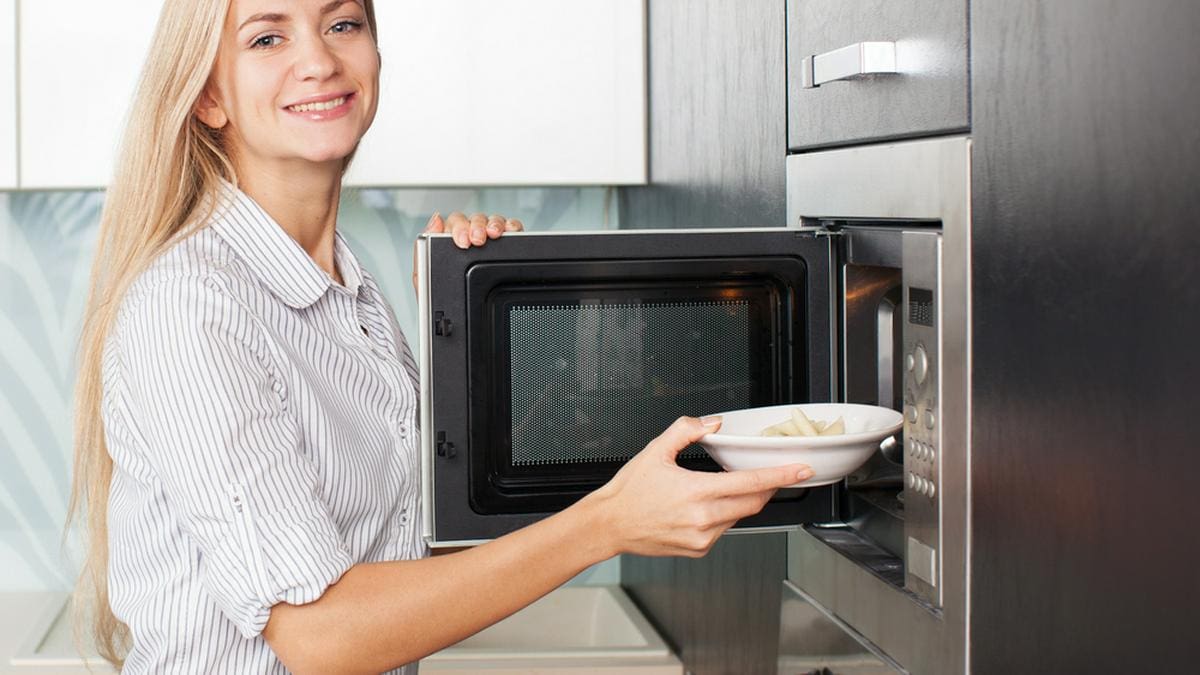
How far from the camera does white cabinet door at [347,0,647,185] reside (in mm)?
2039

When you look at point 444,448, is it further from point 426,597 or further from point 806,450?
point 806,450

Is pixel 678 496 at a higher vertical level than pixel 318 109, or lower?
lower

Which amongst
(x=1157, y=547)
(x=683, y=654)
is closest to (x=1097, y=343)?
(x=1157, y=547)

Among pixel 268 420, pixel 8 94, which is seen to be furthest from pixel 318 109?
pixel 8 94

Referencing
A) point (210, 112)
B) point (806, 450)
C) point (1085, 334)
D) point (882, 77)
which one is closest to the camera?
point (1085, 334)

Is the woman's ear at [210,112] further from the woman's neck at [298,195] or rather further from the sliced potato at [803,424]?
the sliced potato at [803,424]

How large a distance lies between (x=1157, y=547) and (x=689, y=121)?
115cm

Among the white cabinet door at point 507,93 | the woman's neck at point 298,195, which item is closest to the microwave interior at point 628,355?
the woman's neck at point 298,195

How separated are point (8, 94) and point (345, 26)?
0.99m

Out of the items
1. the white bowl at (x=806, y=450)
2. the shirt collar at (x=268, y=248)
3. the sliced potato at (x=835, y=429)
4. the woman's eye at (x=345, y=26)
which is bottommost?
the white bowl at (x=806, y=450)

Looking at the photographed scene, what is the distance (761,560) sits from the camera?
4.85 ft

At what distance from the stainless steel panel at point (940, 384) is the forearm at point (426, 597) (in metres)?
0.25

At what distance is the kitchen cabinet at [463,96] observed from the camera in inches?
78.2

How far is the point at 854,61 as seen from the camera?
42.9 inches
